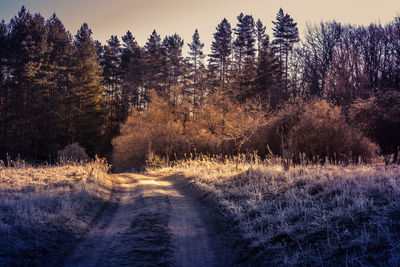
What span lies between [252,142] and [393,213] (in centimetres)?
1966

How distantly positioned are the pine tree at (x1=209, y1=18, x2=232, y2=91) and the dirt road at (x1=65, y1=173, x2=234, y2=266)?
39.9 meters

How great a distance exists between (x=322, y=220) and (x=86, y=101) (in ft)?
155

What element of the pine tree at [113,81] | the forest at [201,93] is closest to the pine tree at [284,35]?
the forest at [201,93]

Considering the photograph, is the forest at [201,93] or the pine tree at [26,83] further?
the pine tree at [26,83]

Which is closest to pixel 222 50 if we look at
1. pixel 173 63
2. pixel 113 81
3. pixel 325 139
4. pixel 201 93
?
pixel 173 63

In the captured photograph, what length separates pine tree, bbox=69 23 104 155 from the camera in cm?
4556

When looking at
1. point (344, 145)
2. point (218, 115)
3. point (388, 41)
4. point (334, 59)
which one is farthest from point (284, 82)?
point (344, 145)

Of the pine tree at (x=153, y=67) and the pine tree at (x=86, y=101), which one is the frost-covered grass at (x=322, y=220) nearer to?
the pine tree at (x=86, y=101)

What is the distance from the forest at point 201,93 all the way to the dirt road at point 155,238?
1074 centimetres

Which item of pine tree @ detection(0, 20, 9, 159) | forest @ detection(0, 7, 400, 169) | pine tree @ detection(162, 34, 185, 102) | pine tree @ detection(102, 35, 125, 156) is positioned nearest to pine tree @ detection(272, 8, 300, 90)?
forest @ detection(0, 7, 400, 169)

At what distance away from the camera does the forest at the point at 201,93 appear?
18.8 m

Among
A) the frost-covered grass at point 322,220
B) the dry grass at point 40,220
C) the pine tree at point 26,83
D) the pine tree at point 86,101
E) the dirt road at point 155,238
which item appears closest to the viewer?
the frost-covered grass at point 322,220

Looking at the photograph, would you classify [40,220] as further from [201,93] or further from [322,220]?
[201,93]

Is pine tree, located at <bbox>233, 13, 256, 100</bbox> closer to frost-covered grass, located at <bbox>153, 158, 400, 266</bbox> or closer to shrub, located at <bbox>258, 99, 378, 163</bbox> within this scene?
shrub, located at <bbox>258, 99, 378, 163</bbox>
